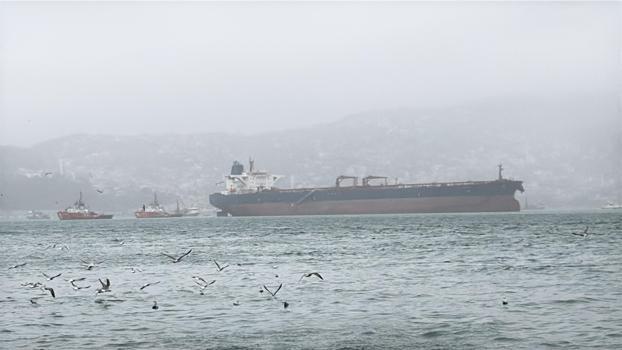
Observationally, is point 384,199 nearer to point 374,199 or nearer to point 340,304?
point 374,199

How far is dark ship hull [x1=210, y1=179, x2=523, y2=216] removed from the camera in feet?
468

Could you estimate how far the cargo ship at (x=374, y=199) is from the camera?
143 m

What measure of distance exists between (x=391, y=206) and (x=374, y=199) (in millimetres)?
3796

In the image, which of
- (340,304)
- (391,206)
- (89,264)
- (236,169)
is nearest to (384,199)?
(391,206)

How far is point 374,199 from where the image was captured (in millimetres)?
151625

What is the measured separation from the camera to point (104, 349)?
22.0 meters

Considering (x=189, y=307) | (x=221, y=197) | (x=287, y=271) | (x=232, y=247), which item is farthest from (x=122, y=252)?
(x=221, y=197)

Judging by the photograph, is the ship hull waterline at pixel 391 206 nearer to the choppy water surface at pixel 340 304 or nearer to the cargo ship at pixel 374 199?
the cargo ship at pixel 374 199

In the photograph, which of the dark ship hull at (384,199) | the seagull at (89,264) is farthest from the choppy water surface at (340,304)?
the dark ship hull at (384,199)

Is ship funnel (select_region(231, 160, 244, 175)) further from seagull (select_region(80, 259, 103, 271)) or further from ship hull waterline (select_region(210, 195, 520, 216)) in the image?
seagull (select_region(80, 259, 103, 271))

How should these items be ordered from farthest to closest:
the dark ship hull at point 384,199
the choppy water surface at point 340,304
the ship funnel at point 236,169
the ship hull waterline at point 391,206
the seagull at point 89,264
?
the ship funnel at point 236,169 < the ship hull waterline at point 391,206 < the dark ship hull at point 384,199 < the seagull at point 89,264 < the choppy water surface at point 340,304

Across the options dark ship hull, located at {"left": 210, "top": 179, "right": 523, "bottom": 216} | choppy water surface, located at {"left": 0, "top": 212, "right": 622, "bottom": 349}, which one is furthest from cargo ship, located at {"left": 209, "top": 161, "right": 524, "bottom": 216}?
choppy water surface, located at {"left": 0, "top": 212, "right": 622, "bottom": 349}

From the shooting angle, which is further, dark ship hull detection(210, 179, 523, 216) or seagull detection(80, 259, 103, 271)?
dark ship hull detection(210, 179, 523, 216)

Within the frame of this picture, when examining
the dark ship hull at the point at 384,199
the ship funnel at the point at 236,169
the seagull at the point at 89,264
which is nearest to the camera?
the seagull at the point at 89,264
